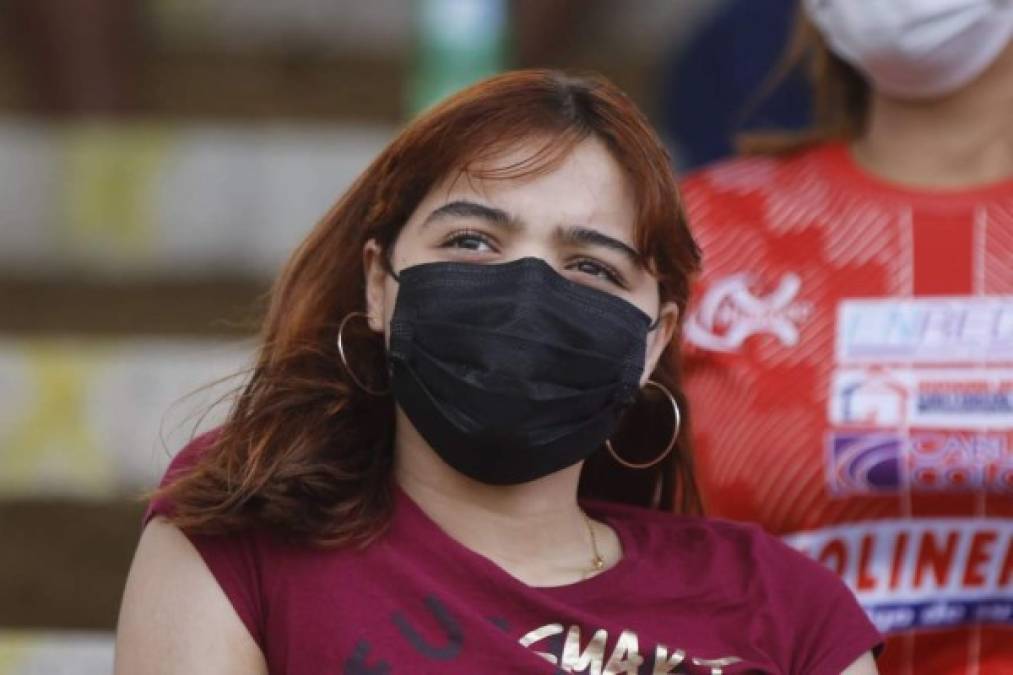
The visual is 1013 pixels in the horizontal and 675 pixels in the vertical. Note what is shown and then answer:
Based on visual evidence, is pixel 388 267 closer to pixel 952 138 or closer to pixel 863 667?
pixel 863 667

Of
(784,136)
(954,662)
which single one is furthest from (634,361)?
(784,136)

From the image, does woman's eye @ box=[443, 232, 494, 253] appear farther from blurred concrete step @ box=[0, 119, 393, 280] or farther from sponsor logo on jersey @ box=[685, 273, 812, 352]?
blurred concrete step @ box=[0, 119, 393, 280]

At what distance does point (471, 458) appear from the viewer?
7.41 ft

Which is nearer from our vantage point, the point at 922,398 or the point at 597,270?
the point at 597,270

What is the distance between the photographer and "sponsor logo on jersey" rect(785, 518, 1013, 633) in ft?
9.41

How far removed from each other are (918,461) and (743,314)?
347 mm

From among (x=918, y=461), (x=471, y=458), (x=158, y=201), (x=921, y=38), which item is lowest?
(x=158, y=201)

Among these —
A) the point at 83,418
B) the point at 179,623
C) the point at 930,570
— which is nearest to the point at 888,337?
the point at 930,570

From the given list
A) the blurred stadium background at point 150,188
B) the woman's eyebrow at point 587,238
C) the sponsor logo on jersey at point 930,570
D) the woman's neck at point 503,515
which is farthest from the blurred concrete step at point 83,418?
the woman's eyebrow at point 587,238

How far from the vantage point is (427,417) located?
2.26 metres

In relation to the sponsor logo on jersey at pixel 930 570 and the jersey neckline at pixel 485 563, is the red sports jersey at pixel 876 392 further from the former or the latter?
the jersey neckline at pixel 485 563

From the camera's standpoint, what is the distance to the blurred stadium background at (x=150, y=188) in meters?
4.33

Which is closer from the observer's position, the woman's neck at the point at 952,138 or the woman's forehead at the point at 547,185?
the woman's forehead at the point at 547,185

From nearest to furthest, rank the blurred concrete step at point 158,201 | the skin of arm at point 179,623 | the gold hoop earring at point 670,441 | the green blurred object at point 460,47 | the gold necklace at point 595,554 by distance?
the skin of arm at point 179,623 → the gold necklace at point 595,554 → the gold hoop earring at point 670,441 → the blurred concrete step at point 158,201 → the green blurred object at point 460,47
